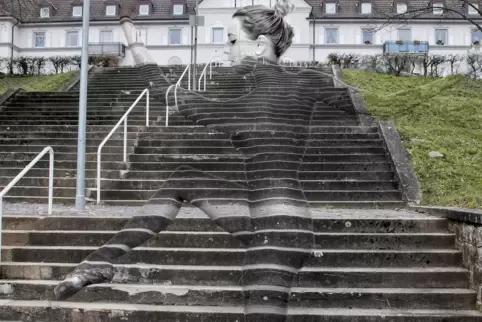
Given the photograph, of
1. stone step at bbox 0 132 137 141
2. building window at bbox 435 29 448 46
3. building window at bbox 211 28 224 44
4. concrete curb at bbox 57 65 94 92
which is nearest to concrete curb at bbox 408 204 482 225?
stone step at bbox 0 132 137 141

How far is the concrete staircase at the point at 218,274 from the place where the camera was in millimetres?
4332

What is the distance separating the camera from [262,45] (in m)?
20.5

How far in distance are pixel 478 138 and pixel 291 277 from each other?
8.23 meters

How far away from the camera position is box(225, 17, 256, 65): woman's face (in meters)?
20.7

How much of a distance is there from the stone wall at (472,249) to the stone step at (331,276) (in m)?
0.10

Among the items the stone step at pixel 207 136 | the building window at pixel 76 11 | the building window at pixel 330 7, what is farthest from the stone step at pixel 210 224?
the building window at pixel 76 11

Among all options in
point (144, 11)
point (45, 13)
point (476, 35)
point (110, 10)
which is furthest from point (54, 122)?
point (476, 35)

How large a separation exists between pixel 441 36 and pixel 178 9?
21.7 metres

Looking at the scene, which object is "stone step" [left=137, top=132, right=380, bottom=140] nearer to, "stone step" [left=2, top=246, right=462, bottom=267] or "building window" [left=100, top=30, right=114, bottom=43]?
"stone step" [left=2, top=246, right=462, bottom=267]

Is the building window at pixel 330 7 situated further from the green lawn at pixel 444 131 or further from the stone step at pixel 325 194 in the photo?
the stone step at pixel 325 194

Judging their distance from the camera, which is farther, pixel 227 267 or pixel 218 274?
pixel 227 267

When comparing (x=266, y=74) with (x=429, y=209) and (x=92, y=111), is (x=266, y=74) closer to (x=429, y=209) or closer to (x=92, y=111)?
(x=92, y=111)

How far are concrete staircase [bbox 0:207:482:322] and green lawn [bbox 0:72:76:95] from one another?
12552mm

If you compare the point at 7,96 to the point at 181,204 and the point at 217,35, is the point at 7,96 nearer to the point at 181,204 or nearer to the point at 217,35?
the point at 181,204
